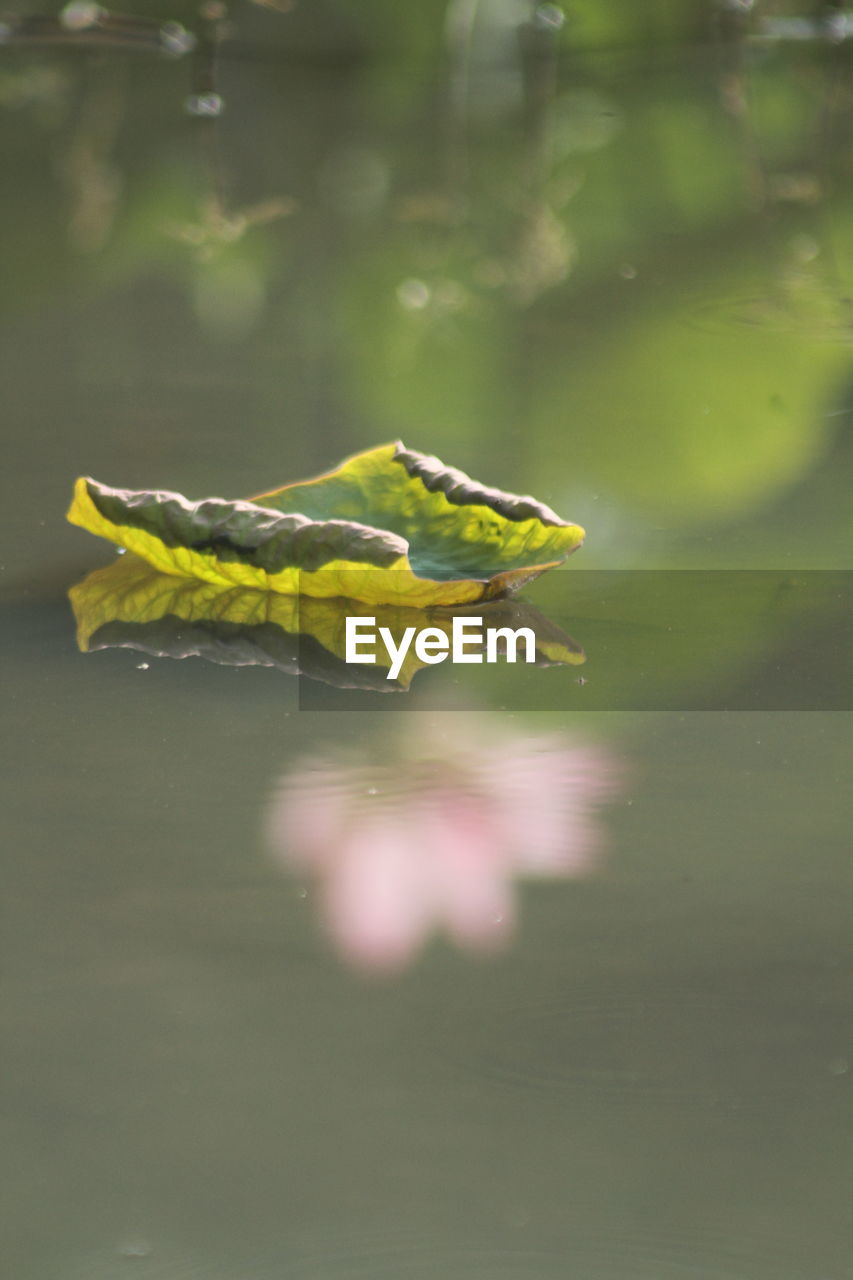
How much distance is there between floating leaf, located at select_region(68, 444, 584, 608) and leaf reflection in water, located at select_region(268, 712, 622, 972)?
0.58ft

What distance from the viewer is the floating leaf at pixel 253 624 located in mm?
1032

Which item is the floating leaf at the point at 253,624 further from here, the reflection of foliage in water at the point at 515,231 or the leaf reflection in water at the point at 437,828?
the reflection of foliage in water at the point at 515,231

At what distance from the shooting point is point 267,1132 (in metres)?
0.56

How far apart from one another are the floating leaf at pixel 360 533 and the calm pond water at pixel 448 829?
0.04 meters

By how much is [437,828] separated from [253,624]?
0.34 m

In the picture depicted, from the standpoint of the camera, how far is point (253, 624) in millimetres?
1101

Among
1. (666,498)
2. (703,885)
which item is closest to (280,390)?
(666,498)

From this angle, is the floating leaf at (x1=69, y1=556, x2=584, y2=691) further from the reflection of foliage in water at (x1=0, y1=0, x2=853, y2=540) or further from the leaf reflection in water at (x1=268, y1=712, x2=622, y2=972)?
the reflection of foliage in water at (x1=0, y1=0, x2=853, y2=540)

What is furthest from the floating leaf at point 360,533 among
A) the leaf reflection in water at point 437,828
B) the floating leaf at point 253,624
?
the leaf reflection in water at point 437,828

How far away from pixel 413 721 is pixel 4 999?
1.13 ft

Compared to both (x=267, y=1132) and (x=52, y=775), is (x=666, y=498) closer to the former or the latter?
(x=52, y=775)

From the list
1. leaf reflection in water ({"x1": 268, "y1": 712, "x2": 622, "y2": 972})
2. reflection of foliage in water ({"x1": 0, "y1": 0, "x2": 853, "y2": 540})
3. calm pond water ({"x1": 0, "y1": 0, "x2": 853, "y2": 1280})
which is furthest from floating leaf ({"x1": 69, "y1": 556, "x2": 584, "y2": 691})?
reflection of foliage in water ({"x1": 0, "y1": 0, "x2": 853, "y2": 540})

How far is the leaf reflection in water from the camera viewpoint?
2.32 feet

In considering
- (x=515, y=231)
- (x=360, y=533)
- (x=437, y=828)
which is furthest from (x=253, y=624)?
(x=515, y=231)
